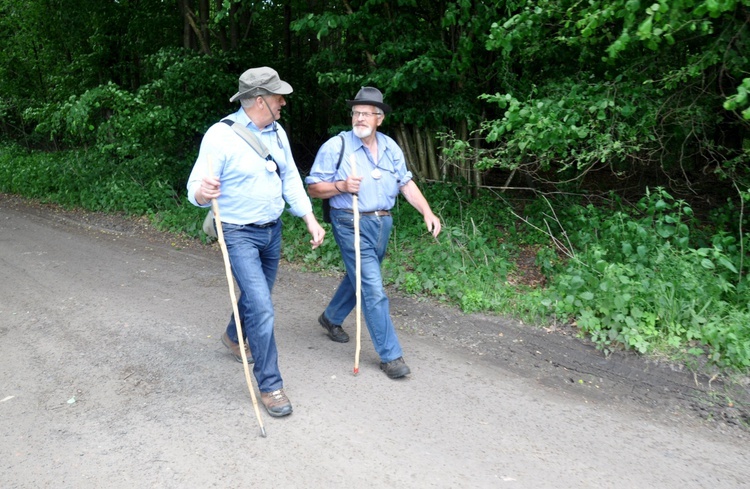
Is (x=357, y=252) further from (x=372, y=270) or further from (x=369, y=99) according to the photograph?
(x=369, y=99)

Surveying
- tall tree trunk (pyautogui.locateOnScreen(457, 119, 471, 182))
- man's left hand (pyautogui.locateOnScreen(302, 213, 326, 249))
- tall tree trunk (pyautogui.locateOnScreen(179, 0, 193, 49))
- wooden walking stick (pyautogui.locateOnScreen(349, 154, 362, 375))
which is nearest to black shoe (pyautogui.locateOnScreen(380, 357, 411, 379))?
wooden walking stick (pyautogui.locateOnScreen(349, 154, 362, 375))

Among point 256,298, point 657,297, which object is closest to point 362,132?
point 256,298

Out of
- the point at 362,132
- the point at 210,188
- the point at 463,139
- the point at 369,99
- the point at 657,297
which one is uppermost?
the point at 369,99

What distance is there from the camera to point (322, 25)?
7.88 m

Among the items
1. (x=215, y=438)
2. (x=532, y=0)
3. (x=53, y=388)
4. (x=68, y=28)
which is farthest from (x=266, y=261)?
(x=68, y=28)

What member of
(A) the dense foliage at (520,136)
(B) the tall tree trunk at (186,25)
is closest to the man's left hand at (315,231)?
(A) the dense foliage at (520,136)

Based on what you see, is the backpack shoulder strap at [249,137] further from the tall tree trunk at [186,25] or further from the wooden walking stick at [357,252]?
the tall tree trunk at [186,25]

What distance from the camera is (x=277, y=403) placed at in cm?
413

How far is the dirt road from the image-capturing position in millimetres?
3559

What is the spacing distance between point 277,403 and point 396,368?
3.18 feet

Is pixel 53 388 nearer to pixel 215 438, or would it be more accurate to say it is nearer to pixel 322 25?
pixel 215 438

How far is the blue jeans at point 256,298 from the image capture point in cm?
416

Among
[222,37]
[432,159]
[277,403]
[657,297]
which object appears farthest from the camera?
[222,37]

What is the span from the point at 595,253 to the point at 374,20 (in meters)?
4.36
